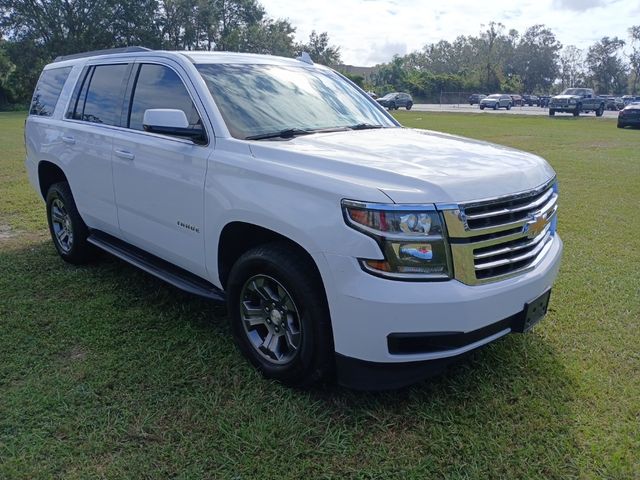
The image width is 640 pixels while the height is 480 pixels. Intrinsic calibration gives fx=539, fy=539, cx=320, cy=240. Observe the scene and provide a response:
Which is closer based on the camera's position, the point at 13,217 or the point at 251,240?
the point at 251,240

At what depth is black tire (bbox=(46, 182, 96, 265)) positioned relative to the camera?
199 inches

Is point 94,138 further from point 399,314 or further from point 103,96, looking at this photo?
point 399,314

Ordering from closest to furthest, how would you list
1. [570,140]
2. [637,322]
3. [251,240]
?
[251,240]
[637,322]
[570,140]

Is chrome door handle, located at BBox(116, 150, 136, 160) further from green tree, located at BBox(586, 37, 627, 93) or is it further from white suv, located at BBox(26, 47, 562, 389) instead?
green tree, located at BBox(586, 37, 627, 93)

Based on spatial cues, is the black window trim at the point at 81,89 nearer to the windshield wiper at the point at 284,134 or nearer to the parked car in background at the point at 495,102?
the windshield wiper at the point at 284,134

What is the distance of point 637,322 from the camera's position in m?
4.03

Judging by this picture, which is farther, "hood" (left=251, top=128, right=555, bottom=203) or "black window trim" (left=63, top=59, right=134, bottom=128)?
"black window trim" (left=63, top=59, right=134, bottom=128)

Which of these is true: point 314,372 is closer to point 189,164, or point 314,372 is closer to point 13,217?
point 189,164

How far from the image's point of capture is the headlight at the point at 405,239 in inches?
99.0

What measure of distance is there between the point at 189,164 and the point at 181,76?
69 centimetres

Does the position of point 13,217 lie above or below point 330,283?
below

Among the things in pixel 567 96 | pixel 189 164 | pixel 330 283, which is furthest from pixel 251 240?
pixel 567 96

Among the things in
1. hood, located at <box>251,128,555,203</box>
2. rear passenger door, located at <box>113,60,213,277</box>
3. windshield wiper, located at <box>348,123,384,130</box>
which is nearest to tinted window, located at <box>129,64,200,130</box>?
rear passenger door, located at <box>113,60,213,277</box>

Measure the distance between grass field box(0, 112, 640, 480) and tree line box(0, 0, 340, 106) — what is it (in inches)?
2022
